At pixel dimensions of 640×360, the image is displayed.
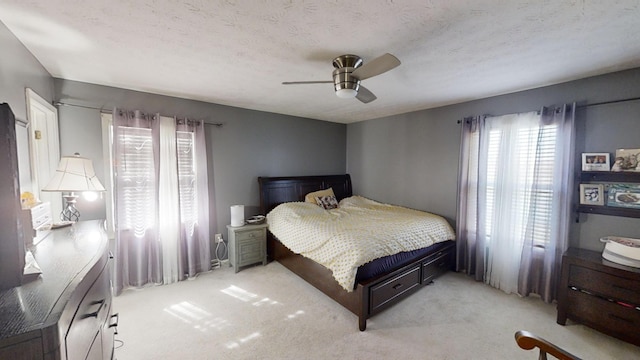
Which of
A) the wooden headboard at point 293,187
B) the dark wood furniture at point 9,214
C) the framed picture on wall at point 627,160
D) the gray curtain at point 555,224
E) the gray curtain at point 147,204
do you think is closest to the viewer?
the dark wood furniture at point 9,214

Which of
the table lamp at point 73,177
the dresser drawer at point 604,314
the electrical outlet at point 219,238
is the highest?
the table lamp at point 73,177

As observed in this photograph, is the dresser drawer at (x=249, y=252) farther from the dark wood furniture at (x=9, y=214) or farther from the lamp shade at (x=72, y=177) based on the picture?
the dark wood furniture at (x=9, y=214)

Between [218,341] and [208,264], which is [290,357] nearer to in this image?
[218,341]

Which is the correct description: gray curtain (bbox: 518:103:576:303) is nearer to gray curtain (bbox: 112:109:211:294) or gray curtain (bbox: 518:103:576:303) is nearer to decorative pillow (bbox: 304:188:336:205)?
decorative pillow (bbox: 304:188:336:205)

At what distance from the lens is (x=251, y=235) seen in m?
3.57

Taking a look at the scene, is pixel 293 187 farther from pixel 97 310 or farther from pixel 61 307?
pixel 61 307

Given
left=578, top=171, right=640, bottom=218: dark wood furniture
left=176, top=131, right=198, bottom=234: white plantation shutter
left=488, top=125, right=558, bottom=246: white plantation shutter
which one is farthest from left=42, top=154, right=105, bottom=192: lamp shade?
left=578, top=171, right=640, bottom=218: dark wood furniture

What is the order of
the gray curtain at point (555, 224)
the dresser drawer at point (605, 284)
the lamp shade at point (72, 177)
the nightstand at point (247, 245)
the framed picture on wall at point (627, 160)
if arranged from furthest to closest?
the nightstand at point (247, 245)
the gray curtain at point (555, 224)
the framed picture on wall at point (627, 160)
the dresser drawer at point (605, 284)
the lamp shade at point (72, 177)

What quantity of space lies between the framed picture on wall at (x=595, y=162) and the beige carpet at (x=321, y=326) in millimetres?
1516

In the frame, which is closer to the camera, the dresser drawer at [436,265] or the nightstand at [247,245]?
the dresser drawer at [436,265]

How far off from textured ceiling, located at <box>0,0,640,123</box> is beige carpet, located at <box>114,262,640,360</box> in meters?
2.41

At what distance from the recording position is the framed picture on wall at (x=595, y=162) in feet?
7.79

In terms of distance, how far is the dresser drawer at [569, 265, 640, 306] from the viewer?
6.53ft

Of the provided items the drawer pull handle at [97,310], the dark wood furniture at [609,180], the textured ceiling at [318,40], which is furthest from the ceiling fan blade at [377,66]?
the dark wood furniture at [609,180]
